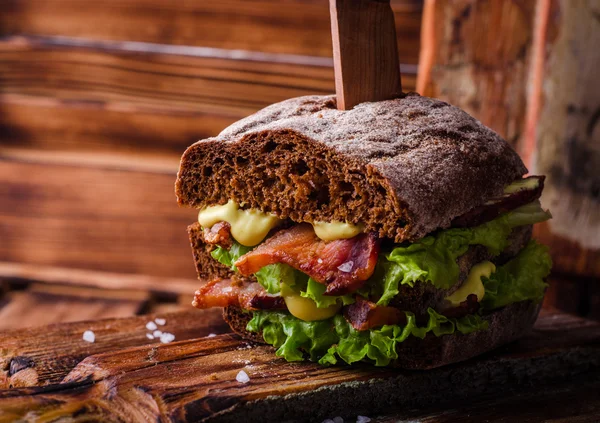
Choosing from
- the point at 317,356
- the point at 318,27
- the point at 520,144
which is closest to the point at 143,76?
the point at 318,27

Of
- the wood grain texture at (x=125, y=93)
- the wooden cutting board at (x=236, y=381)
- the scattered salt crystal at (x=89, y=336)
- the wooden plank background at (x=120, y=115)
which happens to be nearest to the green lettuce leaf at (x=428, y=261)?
the wooden cutting board at (x=236, y=381)

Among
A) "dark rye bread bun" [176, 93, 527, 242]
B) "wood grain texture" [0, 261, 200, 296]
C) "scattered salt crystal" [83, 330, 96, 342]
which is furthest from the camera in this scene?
"wood grain texture" [0, 261, 200, 296]

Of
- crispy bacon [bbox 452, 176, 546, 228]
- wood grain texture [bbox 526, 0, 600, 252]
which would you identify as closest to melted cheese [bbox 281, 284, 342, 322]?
crispy bacon [bbox 452, 176, 546, 228]

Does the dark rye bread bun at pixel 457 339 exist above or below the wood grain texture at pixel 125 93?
below

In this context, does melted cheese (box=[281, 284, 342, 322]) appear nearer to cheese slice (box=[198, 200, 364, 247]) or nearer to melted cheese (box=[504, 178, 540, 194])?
cheese slice (box=[198, 200, 364, 247])

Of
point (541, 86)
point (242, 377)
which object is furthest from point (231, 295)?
point (541, 86)

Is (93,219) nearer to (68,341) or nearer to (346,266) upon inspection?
(68,341)

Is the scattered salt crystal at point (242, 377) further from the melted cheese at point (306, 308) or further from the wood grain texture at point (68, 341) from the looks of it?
the wood grain texture at point (68, 341)
